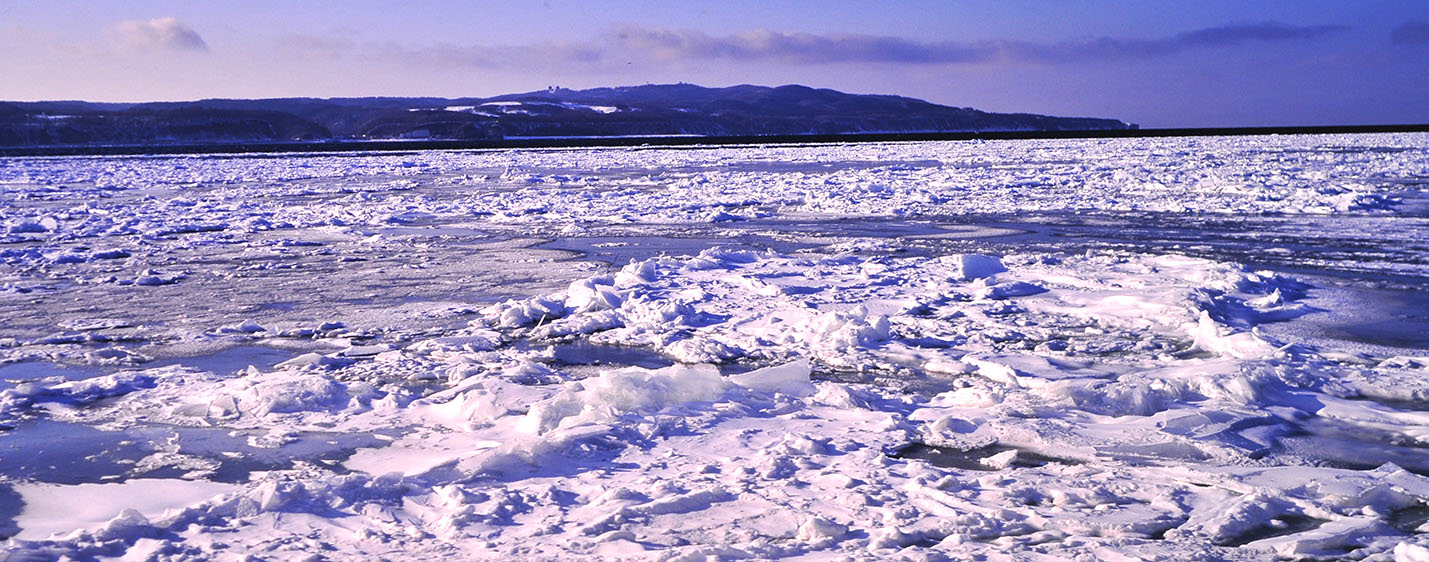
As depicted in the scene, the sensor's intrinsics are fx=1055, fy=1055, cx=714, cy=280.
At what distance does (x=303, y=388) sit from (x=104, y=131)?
119393 mm

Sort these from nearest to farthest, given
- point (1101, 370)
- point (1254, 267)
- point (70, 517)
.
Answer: point (70, 517) < point (1101, 370) < point (1254, 267)

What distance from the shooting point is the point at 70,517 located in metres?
3.32

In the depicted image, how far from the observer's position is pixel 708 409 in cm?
455

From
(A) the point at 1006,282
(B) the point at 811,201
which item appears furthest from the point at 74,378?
(B) the point at 811,201

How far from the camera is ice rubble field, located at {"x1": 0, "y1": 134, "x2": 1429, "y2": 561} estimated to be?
3.17 meters

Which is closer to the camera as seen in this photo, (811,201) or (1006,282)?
(1006,282)

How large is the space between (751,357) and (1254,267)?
4996mm

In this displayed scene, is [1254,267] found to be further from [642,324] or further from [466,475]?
[466,475]

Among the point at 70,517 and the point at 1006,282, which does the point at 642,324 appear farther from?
the point at 70,517

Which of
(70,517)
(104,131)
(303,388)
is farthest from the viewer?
(104,131)

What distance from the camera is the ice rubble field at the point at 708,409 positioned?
3172 millimetres

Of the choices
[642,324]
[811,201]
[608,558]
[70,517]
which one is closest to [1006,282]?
[642,324]

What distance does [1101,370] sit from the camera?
5.14 m

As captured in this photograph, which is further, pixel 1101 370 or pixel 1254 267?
pixel 1254 267
